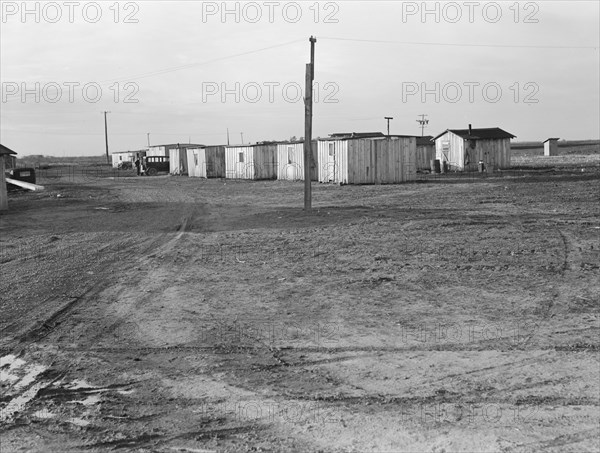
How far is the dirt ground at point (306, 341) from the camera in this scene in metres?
4.84

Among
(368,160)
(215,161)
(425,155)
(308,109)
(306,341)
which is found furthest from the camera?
(425,155)

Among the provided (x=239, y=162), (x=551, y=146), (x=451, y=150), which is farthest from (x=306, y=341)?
(x=551, y=146)

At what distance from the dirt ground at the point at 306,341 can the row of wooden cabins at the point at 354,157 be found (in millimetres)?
16418

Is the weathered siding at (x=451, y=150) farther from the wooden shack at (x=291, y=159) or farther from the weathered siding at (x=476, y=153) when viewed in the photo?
the wooden shack at (x=291, y=159)

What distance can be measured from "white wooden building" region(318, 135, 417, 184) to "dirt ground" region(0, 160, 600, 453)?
17734 mm

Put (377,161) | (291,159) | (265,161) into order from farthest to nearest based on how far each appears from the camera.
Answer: (265,161), (291,159), (377,161)

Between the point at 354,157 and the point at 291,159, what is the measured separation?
9160 mm

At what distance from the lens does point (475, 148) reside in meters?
49.1

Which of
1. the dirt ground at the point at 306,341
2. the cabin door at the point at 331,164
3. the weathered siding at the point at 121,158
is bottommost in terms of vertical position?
the dirt ground at the point at 306,341

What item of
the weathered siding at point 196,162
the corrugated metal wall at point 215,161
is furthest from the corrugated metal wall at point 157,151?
the corrugated metal wall at point 215,161

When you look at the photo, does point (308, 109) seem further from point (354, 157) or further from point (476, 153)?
point (476, 153)

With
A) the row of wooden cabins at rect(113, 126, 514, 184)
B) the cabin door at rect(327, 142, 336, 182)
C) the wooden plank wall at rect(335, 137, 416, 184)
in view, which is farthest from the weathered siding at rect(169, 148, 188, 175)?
the wooden plank wall at rect(335, 137, 416, 184)

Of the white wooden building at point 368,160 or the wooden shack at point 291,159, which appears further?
the wooden shack at point 291,159

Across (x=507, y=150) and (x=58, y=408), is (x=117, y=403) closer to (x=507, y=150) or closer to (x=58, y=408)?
(x=58, y=408)
